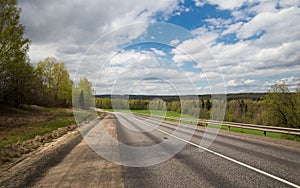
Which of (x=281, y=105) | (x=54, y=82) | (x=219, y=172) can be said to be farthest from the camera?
(x=54, y=82)

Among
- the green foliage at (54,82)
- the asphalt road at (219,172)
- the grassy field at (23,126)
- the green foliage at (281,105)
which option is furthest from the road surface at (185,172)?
the green foliage at (54,82)

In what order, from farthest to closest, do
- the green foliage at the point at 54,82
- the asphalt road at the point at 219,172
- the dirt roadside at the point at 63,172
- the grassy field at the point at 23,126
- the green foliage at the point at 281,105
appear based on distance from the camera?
1. the green foliage at the point at 54,82
2. the green foliage at the point at 281,105
3. the grassy field at the point at 23,126
4. the dirt roadside at the point at 63,172
5. the asphalt road at the point at 219,172

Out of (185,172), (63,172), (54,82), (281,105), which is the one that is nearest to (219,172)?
(185,172)

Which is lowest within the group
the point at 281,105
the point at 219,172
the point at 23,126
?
the point at 23,126

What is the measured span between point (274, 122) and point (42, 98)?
1804 inches

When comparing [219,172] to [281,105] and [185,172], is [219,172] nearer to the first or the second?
[185,172]

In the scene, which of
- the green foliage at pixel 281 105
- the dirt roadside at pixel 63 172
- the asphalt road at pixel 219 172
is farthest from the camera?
the green foliage at pixel 281 105

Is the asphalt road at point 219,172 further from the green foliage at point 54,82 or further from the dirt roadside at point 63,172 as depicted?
the green foliage at point 54,82

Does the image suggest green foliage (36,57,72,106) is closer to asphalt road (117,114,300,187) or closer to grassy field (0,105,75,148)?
grassy field (0,105,75,148)

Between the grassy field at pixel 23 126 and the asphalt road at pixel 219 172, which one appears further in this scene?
the grassy field at pixel 23 126

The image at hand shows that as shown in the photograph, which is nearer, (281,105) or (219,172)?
(219,172)

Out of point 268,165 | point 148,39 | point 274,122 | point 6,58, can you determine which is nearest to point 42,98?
→ point 6,58

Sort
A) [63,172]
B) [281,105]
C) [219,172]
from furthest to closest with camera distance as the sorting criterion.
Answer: [281,105], [63,172], [219,172]

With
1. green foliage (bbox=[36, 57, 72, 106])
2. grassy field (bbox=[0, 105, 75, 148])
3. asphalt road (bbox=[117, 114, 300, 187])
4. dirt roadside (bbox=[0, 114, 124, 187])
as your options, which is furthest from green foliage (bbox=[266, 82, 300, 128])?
green foliage (bbox=[36, 57, 72, 106])
